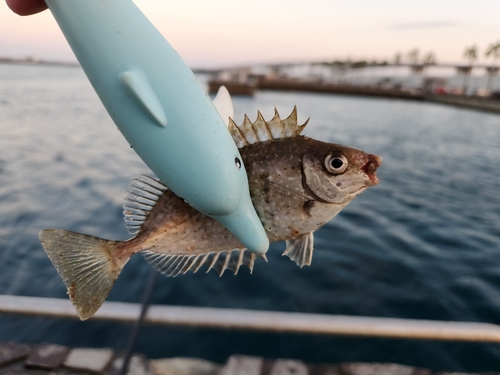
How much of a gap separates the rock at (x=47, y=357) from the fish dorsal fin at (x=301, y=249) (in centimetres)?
396

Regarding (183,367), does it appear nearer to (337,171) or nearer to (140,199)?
(140,199)

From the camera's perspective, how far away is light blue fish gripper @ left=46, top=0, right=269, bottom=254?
0.88 meters

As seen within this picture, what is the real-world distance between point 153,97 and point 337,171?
2.08ft

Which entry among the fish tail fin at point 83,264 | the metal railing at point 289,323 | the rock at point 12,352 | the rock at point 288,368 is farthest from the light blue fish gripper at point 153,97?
the rock at point 12,352

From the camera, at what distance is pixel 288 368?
13.8ft

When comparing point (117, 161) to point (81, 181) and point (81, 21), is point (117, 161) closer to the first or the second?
point (81, 181)

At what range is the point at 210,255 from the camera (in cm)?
132

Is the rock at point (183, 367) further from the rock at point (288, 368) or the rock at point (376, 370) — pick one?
the rock at point (376, 370)

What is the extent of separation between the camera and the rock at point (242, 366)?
4051 millimetres

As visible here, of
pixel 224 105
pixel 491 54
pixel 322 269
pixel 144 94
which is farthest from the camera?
pixel 491 54

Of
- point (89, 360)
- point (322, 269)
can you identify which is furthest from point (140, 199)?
point (322, 269)

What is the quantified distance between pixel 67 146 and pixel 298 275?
48.8 ft

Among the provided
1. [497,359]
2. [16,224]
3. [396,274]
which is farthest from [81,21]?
[16,224]

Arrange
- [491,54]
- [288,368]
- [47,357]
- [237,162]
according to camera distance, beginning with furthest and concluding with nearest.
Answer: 1. [491,54]
2. [288,368]
3. [47,357]
4. [237,162]
